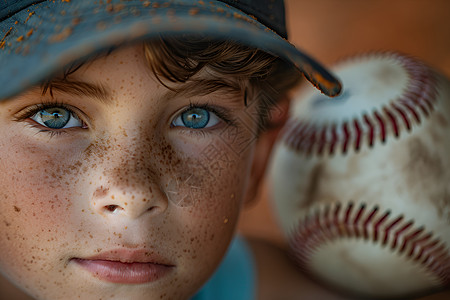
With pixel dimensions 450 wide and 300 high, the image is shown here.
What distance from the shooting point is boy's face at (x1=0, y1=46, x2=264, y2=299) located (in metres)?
0.49

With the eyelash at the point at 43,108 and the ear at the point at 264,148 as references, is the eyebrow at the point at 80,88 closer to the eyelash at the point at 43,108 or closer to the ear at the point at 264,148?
the eyelash at the point at 43,108

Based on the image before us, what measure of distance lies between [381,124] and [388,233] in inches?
7.6

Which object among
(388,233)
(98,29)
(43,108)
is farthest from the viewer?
(388,233)

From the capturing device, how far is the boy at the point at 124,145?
46 centimetres

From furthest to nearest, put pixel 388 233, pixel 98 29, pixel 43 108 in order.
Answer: pixel 388 233, pixel 43 108, pixel 98 29

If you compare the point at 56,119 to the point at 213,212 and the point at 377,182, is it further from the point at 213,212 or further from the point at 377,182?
the point at 377,182

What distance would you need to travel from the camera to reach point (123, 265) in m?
0.53

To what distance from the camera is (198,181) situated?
1.80 ft

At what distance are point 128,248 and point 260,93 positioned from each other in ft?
0.90

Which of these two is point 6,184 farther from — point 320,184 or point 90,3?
point 320,184

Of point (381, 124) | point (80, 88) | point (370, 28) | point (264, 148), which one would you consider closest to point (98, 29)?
point (80, 88)

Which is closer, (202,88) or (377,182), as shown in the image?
(202,88)

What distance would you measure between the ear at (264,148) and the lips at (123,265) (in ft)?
0.98

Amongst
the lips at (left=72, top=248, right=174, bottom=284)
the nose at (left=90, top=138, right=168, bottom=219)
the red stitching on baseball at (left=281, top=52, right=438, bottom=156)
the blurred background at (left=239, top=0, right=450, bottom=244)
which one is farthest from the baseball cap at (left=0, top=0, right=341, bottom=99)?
the blurred background at (left=239, top=0, right=450, bottom=244)
